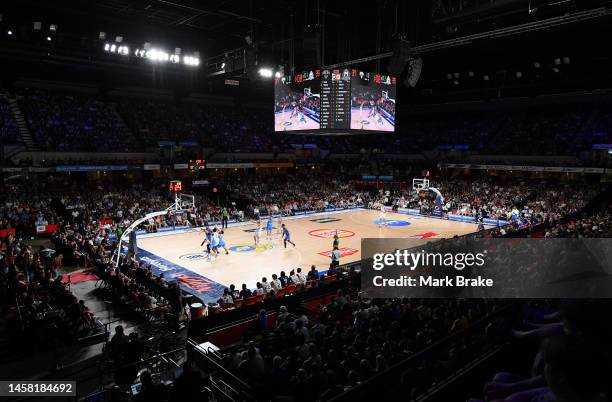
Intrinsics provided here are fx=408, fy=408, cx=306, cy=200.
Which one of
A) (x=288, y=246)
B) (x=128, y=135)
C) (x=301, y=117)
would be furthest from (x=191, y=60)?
(x=128, y=135)

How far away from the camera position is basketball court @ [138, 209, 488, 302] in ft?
51.3

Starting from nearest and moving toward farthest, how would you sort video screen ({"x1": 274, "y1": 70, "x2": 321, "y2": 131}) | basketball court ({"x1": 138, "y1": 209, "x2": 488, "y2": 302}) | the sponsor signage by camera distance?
basketball court ({"x1": 138, "y1": 209, "x2": 488, "y2": 302}), video screen ({"x1": 274, "y1": 70, "x2": 321, "y2": 131}), the sponsor signage

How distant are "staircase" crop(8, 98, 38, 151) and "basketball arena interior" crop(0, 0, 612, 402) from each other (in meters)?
0.15

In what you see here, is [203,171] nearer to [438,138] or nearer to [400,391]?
[438,138]

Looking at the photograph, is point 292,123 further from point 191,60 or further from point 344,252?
point 191,60

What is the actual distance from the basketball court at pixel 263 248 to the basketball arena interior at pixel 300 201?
0.63 feet

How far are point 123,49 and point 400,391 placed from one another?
22884 mm

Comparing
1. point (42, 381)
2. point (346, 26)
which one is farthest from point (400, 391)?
point (346, 26)

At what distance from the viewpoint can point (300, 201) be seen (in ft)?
110

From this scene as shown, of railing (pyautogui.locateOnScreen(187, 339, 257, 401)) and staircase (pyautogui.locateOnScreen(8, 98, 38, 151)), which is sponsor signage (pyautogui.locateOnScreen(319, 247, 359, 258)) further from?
staircase (pyautogui.locateOnScreen(8, 98, 38, 151))

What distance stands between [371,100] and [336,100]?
68.8 inches

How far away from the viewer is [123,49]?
72.3 ft

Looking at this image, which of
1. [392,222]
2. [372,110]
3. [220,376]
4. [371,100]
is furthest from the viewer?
[392,222]

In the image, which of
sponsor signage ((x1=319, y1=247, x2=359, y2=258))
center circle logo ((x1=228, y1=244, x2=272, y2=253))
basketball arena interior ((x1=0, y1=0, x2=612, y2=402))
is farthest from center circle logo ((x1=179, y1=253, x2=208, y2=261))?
sponsor signage ((x1=319, y1=247, x2=359, y2=258))
